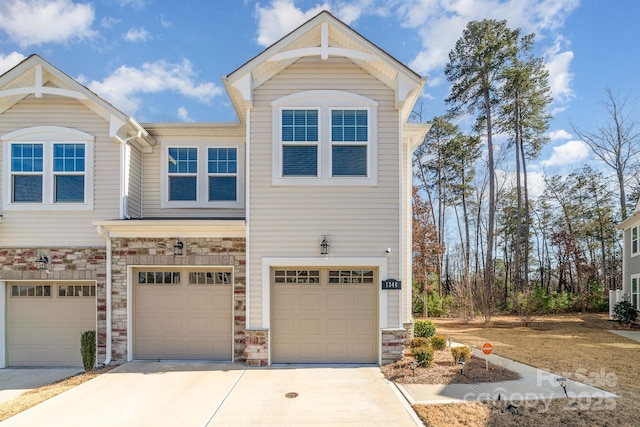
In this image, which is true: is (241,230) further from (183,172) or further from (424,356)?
(424,356)

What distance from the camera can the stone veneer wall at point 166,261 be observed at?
8.58m

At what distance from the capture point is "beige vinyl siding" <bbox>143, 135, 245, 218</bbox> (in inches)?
392

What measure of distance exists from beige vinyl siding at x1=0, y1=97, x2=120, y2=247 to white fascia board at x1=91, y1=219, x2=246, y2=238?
618mm

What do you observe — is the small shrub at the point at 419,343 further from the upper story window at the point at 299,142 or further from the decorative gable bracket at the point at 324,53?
the decorative gable bracket at the point at 324,53

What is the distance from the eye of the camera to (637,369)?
25.8ft

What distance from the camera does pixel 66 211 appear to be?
9.01 metres

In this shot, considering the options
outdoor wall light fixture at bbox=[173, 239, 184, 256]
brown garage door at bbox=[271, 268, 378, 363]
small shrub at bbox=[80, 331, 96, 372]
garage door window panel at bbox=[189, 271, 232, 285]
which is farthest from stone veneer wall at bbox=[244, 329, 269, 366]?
small shrub at bbox=[80, 331, 96, 372]

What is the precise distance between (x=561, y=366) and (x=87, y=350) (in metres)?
10.1

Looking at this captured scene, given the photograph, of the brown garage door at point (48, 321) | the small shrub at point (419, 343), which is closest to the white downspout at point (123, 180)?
the brown garage door at point (48, 321)

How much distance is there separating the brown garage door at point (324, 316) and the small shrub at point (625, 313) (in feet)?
41.8

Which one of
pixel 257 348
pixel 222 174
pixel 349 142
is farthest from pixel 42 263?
pixel 349 142

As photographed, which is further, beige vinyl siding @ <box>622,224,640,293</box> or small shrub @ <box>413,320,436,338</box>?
beige vinyl siding @ <box>622,224,640,293</box>

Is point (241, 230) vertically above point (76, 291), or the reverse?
point (241, 230)

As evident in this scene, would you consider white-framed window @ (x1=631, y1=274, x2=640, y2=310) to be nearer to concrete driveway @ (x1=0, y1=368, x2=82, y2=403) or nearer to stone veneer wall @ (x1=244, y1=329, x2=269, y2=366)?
stone veneer wall @ (x1=244, y1=329, x2=269, y2=366)
